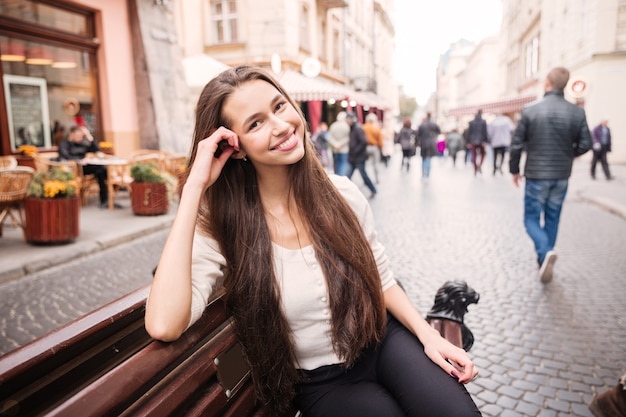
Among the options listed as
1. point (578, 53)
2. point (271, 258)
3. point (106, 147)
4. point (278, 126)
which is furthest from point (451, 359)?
point (578, 53)

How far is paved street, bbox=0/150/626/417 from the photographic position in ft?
9.18

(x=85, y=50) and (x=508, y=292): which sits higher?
(x=85, y=50)

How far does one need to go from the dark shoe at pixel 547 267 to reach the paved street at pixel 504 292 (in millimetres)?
83

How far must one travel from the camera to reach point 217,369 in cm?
134

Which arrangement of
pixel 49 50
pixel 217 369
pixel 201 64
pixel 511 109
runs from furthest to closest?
pixel 511 109 → pixel 201 64 → pixel 49 50 → pixel 217 369

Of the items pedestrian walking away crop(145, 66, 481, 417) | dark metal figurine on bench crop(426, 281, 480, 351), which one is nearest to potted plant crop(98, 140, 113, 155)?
pedestrian walking away crop(145, 66, 481, 417)

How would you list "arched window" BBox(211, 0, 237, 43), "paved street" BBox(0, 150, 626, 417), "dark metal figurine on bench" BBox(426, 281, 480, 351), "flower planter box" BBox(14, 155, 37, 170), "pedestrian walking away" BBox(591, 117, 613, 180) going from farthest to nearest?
"arched window" BBox(211, 0, 237, 43) → "pedestrian walking away" BBox(591, 117, 613, 180) → "flower planter box" BBox(14, 155, 37, 170) → "paved street" BBox(0, 150, 626, 417) → "dark metal figurine on bench" BBox(426, 281, 480, 351)

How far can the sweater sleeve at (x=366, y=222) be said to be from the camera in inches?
76.0

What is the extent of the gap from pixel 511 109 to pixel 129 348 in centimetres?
A: 2971

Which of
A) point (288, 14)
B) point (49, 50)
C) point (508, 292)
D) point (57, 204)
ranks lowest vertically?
point (508, 292)

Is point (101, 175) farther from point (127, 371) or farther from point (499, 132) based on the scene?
point (499, 132)

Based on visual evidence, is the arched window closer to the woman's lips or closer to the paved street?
the paved street

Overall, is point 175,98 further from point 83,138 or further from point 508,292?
point 508,292

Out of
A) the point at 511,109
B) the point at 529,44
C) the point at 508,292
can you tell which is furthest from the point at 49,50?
the point at 529,44
